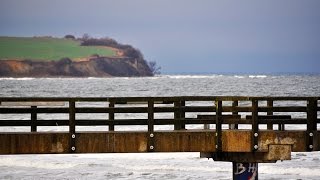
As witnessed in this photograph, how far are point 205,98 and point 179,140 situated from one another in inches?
48.0

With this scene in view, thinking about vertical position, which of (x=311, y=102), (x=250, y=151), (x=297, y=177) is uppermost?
(x=311, y=102)

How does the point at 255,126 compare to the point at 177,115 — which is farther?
the point at 177,115

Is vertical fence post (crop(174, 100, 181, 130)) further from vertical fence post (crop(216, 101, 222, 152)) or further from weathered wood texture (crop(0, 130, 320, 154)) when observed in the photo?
vertical fence post (crop(216, 101, 222, 152))

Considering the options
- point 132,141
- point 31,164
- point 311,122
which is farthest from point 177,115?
point 31,164

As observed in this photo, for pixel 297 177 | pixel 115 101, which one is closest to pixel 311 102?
pixel 115 101

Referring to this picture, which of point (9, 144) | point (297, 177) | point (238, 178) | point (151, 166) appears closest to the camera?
point (9, 144)

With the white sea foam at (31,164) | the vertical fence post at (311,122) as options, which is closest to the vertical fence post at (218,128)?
the vertical fence post at (311,122)

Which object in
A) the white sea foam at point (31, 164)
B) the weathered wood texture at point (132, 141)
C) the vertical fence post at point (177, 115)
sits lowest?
the white sea foam at point (31, 164)

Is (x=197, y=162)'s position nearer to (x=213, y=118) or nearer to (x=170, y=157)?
(x=170, y=157)

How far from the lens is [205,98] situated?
1791cm

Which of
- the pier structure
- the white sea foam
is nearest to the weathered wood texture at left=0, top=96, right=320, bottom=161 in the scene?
the pier structure

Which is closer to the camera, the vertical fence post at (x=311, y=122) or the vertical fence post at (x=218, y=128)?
the vertical fence post at (x=218, y=128)

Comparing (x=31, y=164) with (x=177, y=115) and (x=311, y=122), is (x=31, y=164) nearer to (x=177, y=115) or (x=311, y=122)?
(x=177, y=115)

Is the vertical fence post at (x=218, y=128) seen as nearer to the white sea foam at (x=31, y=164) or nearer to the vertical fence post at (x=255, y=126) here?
the vertical fence post at (x=255, y=126)
